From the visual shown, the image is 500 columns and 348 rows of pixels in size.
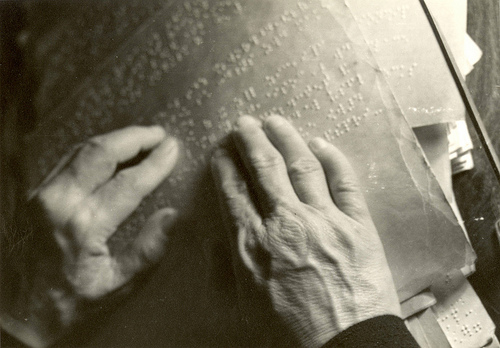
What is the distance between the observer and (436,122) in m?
0.59

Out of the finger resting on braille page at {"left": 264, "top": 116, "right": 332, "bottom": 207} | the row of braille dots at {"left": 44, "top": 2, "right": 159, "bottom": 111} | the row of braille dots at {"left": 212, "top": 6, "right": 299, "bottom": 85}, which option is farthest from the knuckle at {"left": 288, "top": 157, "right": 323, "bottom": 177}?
the row of braille dots at {"left": 44, "top": 2, "right": 159, "bottom": 111}

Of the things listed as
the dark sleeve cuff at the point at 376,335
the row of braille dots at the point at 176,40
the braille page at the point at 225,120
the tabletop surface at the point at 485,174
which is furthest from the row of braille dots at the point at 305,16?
the dark sleeve cuff at the point at 376,335

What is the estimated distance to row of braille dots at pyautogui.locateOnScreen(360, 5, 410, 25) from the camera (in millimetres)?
593

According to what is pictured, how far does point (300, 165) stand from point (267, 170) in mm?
44

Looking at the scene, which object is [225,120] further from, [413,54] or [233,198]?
[413,54]

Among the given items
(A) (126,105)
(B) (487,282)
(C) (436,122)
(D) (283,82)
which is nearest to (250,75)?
(D) (283,82)

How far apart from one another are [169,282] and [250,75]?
308mm

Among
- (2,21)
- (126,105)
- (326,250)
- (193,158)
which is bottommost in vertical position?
(326,250)

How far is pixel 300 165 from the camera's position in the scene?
1.74 feet

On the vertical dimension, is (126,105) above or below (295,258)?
above

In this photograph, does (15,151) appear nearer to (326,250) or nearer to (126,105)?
(126,105)

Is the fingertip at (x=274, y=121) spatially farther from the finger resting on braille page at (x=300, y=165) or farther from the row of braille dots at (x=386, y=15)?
the row of braille dots at (x=386, y=15)

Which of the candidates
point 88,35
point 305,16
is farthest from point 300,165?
point 88,35

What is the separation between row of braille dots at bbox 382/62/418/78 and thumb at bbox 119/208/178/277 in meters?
0.37
